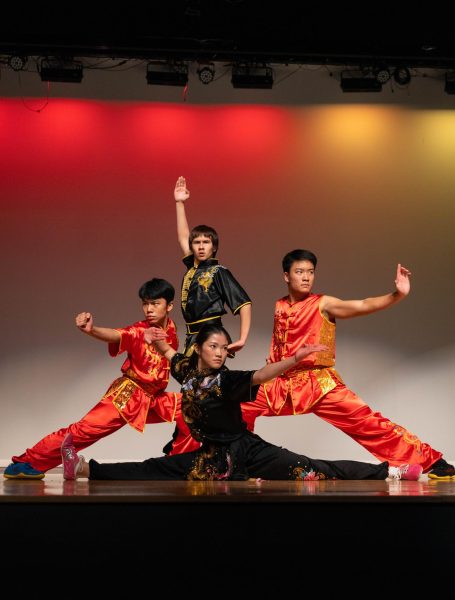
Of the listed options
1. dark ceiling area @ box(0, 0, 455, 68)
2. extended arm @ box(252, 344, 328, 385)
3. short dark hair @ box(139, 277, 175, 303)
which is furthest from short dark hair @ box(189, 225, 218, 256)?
dark ceiling area @ box(0, 0, 455, 68)

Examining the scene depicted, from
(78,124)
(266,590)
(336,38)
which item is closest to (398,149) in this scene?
(336,38)

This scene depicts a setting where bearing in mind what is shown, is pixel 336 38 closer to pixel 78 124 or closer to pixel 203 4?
pixel 203 4

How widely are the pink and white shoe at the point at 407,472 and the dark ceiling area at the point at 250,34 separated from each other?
2539 millimetres

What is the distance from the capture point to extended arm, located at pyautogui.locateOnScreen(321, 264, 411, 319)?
13.8 feet

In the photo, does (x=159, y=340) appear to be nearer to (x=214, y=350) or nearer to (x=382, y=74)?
(x=214, y=350)

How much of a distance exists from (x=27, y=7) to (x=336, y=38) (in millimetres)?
1770

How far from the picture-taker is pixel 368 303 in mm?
4383

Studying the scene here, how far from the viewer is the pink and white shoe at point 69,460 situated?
4004 millimetres

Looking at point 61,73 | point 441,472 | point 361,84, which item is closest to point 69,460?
point 441,472

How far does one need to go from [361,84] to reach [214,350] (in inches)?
104

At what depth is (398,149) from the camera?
6.11 meters

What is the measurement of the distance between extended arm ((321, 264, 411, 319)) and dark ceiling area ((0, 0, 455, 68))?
168cm

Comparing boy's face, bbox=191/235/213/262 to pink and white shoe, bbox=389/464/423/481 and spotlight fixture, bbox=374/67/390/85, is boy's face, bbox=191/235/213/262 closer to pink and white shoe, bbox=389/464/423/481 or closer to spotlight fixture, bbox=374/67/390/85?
pink and white shoe, bbox=389/464/423/481

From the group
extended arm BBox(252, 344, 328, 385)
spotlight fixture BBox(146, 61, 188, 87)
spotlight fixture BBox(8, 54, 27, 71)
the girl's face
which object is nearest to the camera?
extended arm BBox(252, 344, 328, 385)
